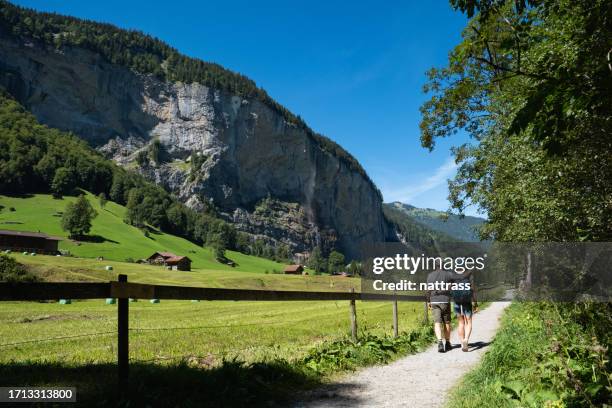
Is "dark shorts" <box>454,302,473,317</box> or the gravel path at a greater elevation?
"dark shorts" <box>454,302,473,317</box>

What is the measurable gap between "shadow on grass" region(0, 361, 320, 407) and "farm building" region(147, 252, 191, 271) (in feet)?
379

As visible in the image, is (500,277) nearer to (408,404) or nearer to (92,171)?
(408,404)

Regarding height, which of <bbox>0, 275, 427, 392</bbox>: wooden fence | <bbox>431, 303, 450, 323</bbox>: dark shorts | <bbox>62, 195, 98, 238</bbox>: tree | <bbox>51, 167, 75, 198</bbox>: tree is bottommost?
<bbox>431, 303, 450, 323</bbox>: dark shorts

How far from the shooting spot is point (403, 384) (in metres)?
7.84

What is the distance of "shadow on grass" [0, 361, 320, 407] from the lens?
A: 5598mm

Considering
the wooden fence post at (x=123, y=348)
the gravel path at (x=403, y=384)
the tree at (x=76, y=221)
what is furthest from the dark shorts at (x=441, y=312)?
the tree at (x=76, y=221)

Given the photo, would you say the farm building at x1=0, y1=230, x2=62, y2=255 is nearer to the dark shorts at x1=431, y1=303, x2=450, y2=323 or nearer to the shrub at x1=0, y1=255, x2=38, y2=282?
the shrub at x1=0, y1=255, x2=38, y2=282

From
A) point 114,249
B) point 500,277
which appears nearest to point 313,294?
point 500,277

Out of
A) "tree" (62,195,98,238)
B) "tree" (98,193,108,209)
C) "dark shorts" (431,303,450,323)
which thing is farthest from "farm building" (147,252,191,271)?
"dark shorts" (431,303,450,323)

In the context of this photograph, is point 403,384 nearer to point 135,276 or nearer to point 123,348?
point 123,348

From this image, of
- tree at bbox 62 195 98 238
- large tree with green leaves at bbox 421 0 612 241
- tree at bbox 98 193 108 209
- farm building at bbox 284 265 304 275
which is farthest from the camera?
tree at bbox 98 193 108 209

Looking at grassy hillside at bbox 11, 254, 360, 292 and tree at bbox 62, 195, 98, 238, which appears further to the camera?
tree at bbox 62, 195, 98, 238

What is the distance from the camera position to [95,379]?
6.59 metres

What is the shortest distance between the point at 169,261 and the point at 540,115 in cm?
12465
